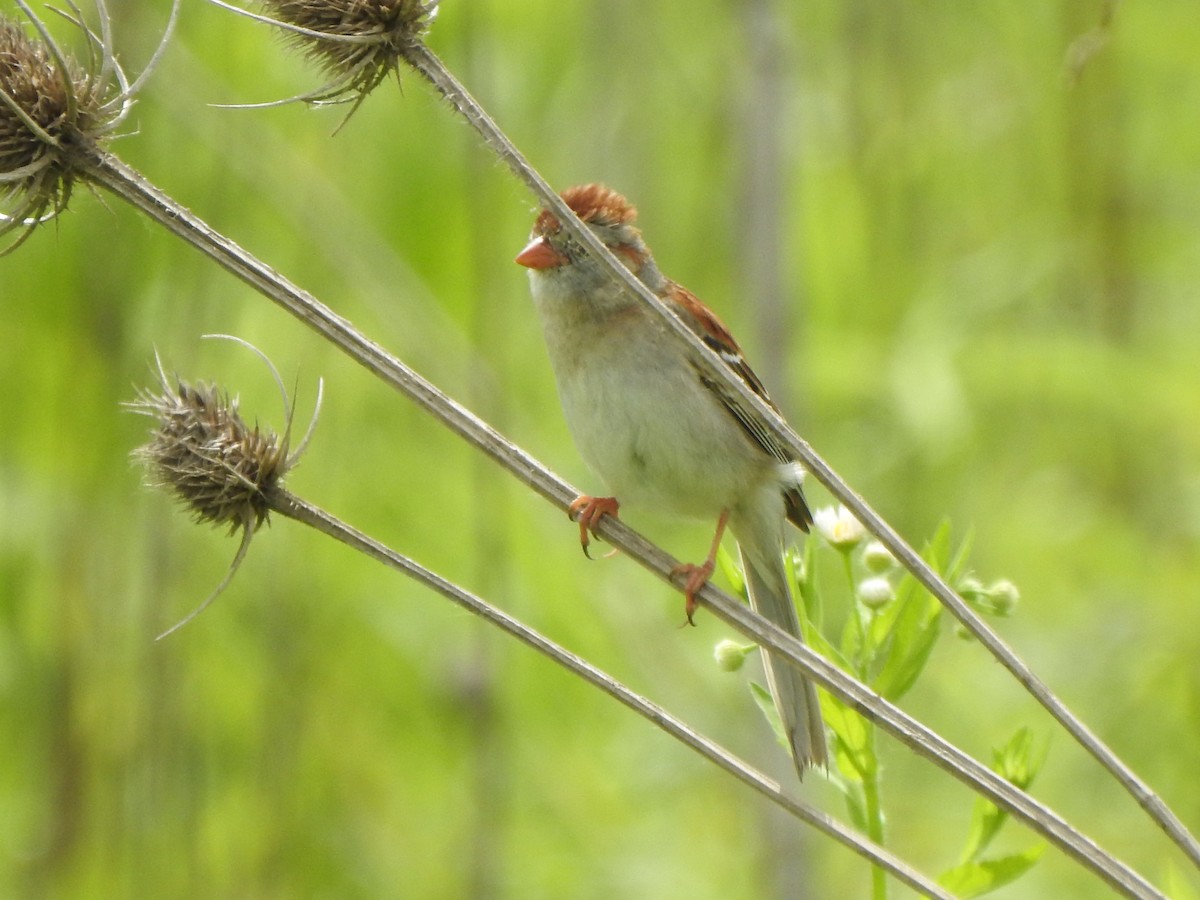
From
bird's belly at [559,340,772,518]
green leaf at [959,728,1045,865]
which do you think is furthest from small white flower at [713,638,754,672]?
bird's belly at [559,340,772,518]

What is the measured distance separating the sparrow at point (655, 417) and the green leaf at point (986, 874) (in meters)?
0.98

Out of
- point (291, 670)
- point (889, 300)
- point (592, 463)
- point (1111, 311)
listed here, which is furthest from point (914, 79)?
point (291, 670)

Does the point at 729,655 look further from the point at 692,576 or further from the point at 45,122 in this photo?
the point at 45,122

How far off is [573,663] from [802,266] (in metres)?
3.23

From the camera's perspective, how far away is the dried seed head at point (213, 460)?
6.48 ft

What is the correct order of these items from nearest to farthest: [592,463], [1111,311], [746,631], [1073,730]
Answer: [1073,730] → [746,631] → [592,463] → [1111,311]

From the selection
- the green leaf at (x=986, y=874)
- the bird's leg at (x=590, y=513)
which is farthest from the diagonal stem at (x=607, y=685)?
the bird's leg at (x=590, y=513)

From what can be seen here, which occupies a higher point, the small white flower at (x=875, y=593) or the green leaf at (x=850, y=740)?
the small white flower at (x=875, y=593)

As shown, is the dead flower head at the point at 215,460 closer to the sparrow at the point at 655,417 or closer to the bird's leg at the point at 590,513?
the bird's leg at the point at 590,513

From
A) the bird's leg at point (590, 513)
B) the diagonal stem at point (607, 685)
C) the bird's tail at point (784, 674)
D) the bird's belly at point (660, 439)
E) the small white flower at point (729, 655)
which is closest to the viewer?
the diagonal stem at point (607, 685)

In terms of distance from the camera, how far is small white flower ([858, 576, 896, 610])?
214 cm

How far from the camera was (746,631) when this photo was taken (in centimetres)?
208

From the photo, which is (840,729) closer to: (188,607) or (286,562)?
(286,562)

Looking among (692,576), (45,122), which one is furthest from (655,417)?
(45,122)
